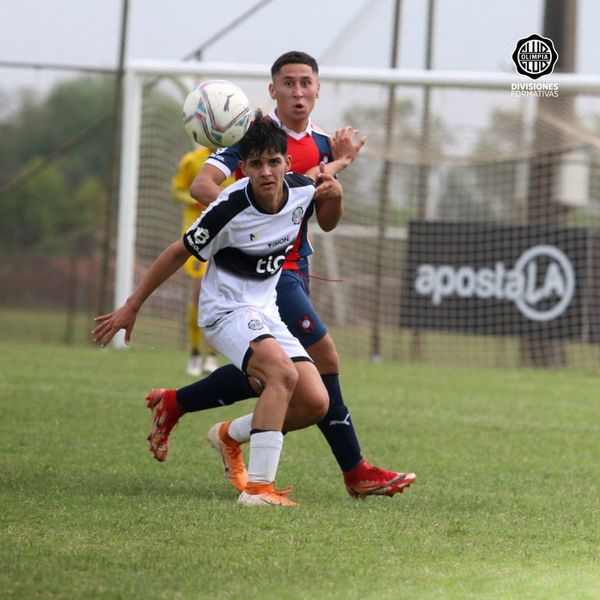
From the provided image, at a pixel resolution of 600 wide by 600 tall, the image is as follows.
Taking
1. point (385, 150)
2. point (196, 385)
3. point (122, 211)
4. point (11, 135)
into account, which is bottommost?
point (196, 385)

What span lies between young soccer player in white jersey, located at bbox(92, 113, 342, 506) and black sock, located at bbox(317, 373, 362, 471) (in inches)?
8.0

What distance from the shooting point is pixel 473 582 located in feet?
12.2

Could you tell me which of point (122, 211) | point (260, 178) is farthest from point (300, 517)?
point (122, 211)

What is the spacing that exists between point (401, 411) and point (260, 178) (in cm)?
403

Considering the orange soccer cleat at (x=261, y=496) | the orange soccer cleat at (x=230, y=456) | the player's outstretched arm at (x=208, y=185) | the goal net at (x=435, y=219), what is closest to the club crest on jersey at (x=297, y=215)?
the player's outstretched arm at (x=208, y=185)

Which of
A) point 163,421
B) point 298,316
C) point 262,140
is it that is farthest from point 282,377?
point 262,140

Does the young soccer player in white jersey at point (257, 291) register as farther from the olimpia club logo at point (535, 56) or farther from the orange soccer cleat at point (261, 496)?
the olimpia club logo at point (535, 56)

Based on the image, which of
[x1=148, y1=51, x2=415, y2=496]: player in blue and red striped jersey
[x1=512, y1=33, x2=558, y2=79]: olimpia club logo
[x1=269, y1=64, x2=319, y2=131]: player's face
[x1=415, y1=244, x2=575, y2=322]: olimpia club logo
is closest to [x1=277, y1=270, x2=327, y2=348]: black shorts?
[x1=148, y1=51, x2=415, y2=496]: player in blue and red striped jersey

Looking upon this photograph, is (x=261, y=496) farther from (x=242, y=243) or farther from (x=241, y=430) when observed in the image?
(x=242, y=243)

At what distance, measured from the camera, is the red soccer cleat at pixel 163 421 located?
18.5 feet

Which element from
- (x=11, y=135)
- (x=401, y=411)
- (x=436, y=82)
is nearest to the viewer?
(x=401, y=411)

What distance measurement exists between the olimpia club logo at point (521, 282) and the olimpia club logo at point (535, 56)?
78.0 inches

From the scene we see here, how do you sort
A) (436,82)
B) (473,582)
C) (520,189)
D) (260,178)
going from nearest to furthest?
(473,582) < (260,178) < (436,82) < (520,189)

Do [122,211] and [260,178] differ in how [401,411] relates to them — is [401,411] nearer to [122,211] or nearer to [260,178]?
[260,178]
